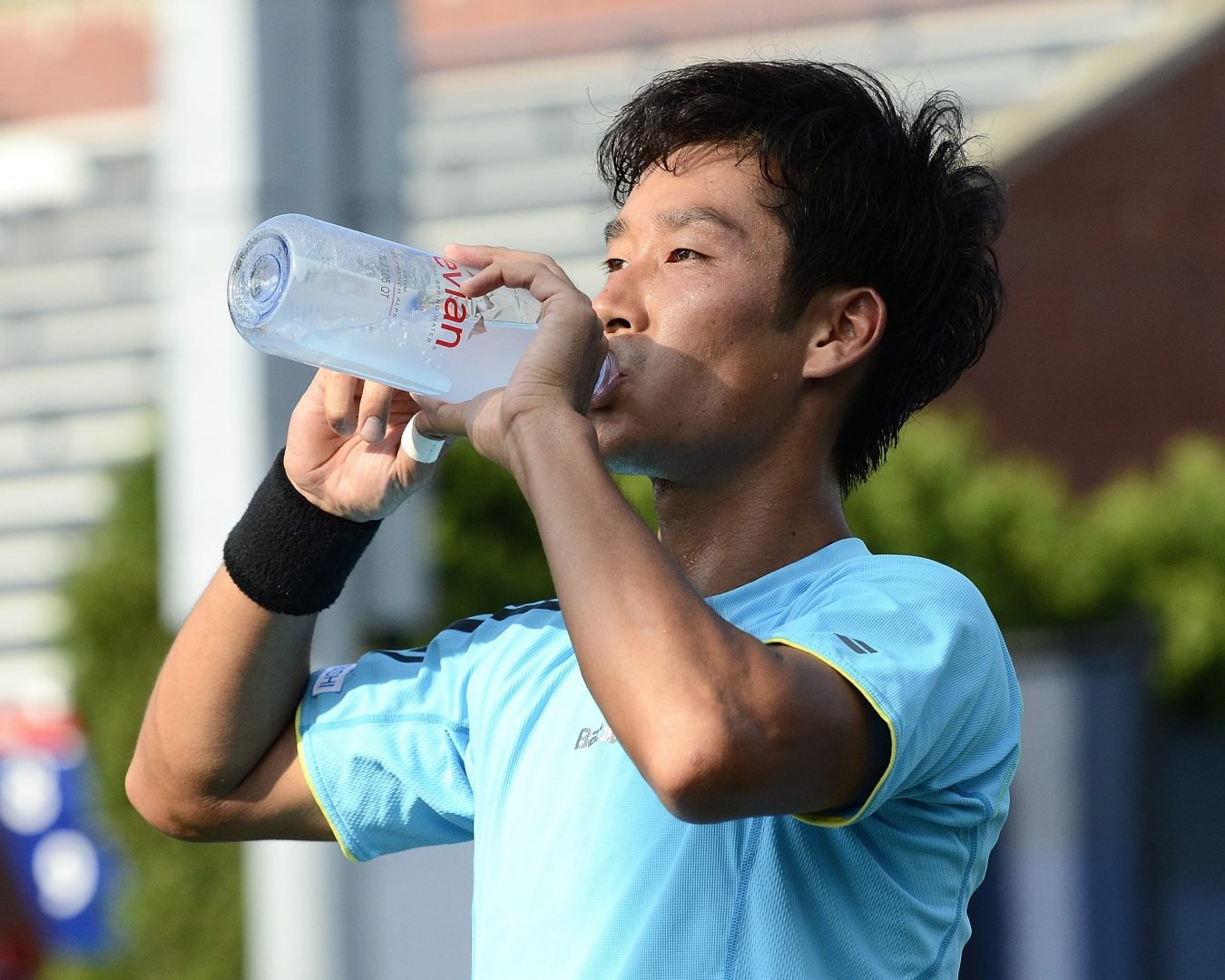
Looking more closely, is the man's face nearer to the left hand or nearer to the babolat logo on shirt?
the left hand

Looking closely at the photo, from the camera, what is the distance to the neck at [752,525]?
6.81 ft

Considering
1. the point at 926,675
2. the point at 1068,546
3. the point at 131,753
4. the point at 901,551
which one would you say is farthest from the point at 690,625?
the point at 1068,546

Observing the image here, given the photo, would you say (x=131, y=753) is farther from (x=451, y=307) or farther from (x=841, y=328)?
(x=841, y=328)

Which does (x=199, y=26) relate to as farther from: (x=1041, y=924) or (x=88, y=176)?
(x=88, y=176)

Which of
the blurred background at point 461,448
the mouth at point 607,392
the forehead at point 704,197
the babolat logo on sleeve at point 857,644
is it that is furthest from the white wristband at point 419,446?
the blurred background at point 461,448

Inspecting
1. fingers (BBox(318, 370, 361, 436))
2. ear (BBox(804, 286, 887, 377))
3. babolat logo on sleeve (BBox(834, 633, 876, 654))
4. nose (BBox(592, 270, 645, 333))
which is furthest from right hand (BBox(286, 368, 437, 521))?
babolat logo on sleeve (BBox(834, 633, 876, 654))

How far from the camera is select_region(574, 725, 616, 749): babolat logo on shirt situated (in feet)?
6.28

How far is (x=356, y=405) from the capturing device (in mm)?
2148

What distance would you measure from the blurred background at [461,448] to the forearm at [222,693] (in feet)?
3.80

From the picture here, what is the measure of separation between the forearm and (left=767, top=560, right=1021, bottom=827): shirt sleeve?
68 cm

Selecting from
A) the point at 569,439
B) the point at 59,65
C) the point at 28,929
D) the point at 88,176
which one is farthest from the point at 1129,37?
the point at 569,439

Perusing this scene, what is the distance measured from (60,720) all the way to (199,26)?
12.0 feet

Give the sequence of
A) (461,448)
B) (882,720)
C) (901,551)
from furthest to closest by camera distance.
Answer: (901,551) → (461,448) → (882,720)

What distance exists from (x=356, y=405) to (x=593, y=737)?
0.50 m
